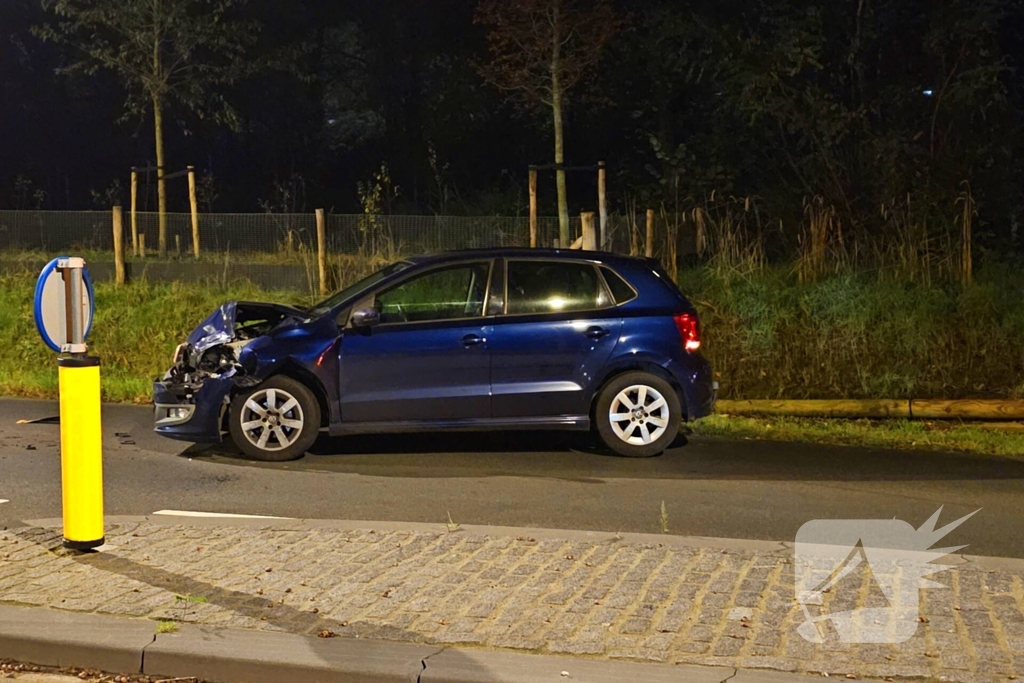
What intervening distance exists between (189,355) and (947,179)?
15.4 metres

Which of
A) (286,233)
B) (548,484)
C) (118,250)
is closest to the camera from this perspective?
(548,484)

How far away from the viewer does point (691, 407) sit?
33.7ft

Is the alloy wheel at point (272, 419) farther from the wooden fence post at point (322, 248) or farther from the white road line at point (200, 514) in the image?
the wooden fence post at point (322, 248)

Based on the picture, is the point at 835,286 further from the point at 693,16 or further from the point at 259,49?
the point at 259,49

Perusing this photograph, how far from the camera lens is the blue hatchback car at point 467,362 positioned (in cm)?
993

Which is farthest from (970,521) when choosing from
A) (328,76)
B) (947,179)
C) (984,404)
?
(328,76)

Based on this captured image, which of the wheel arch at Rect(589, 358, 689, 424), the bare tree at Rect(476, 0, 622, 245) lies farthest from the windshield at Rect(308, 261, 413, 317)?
the bare tree at Rect(476, 0, 622, 245)

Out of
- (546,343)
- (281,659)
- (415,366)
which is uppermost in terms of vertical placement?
(546,343)

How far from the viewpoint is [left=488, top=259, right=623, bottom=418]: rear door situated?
10055 mm

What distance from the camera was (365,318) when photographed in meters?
9.88

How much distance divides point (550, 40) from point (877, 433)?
49.3 feet

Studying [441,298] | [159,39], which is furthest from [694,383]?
[159,39]

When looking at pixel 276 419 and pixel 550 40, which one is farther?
pixel 550 40

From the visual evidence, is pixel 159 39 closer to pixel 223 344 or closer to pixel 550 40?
pixel 550 40
